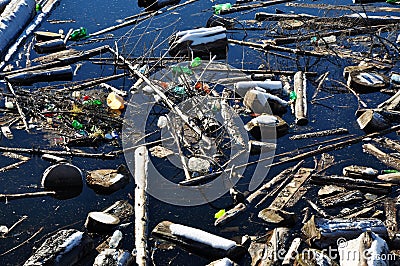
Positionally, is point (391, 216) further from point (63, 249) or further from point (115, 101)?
point (115, 101)

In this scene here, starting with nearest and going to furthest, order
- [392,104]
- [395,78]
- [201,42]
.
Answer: [392,104] → [395,78] → [201,42]

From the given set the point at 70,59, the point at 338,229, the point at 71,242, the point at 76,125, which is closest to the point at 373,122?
the point at 338,229

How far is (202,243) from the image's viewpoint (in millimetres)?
4426

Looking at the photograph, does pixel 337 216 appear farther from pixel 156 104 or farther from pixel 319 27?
pixel 319 27

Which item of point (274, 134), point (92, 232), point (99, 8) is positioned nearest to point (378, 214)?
point (274, 134)

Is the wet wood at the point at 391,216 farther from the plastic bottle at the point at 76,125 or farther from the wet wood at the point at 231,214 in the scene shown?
the plastic bottle at the point at 76,125

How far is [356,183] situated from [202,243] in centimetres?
173

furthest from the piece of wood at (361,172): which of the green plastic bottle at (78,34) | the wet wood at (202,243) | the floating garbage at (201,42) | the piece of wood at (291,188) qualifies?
the green plastic bottle at (78,34)

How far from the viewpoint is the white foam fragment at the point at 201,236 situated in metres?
4.36

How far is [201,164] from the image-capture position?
5465mm

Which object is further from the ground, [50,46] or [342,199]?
[50,46]

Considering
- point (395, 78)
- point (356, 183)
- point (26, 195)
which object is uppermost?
point (395, 78)

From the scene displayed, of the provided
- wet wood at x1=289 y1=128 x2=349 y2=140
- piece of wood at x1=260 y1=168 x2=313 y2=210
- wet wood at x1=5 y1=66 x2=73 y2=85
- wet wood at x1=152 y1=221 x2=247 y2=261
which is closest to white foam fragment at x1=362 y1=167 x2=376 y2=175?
piece of wood at x1=260 y1=168 x2=313 y2=210

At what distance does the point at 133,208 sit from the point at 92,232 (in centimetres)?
46
